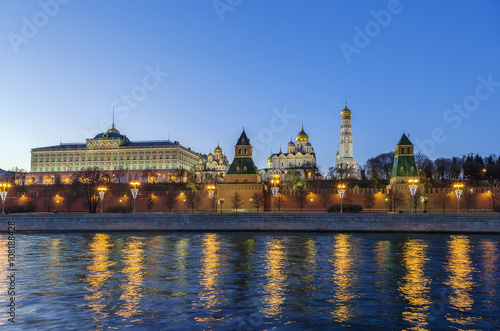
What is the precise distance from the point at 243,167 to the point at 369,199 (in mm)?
16463

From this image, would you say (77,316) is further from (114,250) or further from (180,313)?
(114,250)

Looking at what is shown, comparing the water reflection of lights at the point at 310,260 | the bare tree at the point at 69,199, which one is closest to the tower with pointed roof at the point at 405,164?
the water reflection of lights at the point at 310,260

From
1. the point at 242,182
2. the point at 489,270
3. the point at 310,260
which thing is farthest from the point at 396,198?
the point at 489,270

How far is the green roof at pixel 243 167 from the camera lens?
190 feet

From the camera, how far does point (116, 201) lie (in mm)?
60656

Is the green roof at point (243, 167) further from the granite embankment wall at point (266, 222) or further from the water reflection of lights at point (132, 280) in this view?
the water reflection of lights at point (132, 280)

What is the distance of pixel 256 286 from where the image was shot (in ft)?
52.7

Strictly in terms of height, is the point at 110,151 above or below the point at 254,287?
above

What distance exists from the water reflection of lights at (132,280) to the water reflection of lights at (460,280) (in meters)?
9.00

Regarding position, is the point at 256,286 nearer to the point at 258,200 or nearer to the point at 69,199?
the point at 258,200

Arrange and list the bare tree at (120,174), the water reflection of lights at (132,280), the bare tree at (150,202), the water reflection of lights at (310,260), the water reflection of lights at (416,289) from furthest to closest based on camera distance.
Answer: the bare tree at (120,174) → the bare tree at (150,202) → the water reflection of lights at (310,260) → the water reflection of lights at (132,280) → the water reflection of lights at (416,289)

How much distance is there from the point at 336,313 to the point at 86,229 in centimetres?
3039

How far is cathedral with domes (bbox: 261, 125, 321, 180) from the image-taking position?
4491 inches

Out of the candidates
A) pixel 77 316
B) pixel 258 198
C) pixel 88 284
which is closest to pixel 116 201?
pixel 258 198
